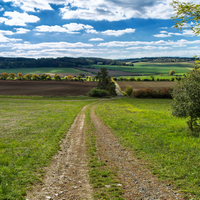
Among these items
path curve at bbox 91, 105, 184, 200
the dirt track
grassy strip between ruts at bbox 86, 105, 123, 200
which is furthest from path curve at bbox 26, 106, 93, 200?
path curve at bbox 91, 105, 184, 200

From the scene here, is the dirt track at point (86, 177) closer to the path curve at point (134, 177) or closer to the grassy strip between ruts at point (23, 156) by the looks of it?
the path curve at point (134, 177)

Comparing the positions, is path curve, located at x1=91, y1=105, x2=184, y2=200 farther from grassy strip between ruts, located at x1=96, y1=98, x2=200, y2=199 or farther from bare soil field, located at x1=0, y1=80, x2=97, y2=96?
bare soil field, located at x1=0, y1=80, x2=97, y2=96

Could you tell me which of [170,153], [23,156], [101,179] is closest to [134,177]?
[101,179]

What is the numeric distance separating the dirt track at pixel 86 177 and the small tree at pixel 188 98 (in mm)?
6743

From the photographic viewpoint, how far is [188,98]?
49.0 feet

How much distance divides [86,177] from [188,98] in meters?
11.3

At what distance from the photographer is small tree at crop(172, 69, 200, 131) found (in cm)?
1473

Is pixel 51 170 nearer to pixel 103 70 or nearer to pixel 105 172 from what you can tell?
pixel 105 172

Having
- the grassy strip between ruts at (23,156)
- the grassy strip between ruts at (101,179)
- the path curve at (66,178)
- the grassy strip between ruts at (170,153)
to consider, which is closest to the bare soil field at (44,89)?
the grassy strip between ruts at (23,156)

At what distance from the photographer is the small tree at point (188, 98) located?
14.7 metres

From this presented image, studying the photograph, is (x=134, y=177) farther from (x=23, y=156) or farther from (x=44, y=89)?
(x=44, y=89)

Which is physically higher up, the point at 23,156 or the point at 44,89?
the point at 44,89

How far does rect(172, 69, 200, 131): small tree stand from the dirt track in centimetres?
674

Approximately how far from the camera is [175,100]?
53.6 ft
